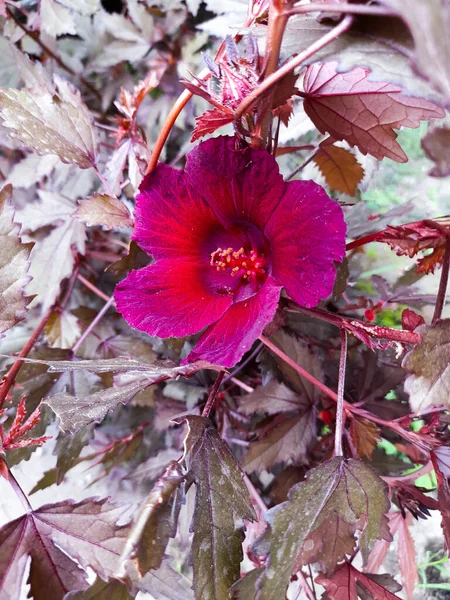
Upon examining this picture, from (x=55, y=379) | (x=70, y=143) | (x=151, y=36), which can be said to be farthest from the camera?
(x=151, y=36)

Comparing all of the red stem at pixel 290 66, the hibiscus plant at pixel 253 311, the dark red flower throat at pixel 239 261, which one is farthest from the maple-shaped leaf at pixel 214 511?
the red stem at pixel 290 66

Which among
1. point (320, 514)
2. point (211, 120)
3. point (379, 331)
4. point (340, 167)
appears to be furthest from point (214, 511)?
point (340, 167)

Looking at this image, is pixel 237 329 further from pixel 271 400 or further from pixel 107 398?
pixel 271 400

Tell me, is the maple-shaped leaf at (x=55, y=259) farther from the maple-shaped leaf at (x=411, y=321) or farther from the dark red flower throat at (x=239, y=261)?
the maple-shaped leaf at (x=411, y=321)

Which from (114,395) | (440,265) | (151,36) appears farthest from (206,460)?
(151,36)

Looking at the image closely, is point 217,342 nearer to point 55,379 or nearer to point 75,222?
point 55,379
